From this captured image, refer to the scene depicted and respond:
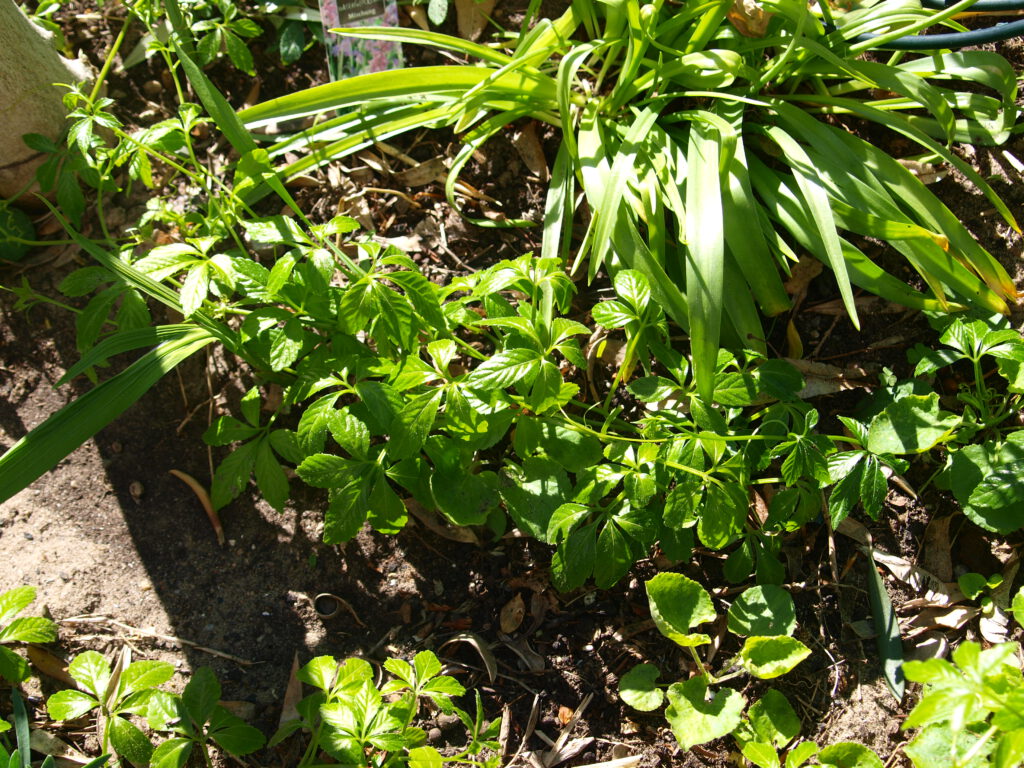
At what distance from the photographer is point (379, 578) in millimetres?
1744

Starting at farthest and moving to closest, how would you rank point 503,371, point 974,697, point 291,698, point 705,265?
point 291,698
point 705,265
point 503,371
point 974,697

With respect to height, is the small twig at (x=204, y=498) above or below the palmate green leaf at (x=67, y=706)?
above

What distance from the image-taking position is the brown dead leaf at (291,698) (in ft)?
5.32

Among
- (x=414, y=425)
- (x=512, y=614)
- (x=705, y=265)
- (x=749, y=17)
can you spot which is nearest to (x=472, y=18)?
(x=749, y=17)

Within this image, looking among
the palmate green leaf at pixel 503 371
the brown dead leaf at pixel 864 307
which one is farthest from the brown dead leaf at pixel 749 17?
the palmate green leaf at pixel 503 371

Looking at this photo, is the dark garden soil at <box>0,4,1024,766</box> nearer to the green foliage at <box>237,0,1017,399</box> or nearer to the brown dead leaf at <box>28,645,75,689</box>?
the brown dead leaf at <box>28,645,75,689</box>

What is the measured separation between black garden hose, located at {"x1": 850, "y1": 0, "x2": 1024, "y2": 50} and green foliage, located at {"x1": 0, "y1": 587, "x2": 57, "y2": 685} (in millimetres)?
2133

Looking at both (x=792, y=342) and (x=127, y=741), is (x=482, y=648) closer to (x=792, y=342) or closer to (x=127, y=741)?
(x=127, y=741)

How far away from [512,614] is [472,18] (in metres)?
1.58

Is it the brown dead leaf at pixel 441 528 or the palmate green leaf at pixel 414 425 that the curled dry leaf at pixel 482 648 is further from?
the palmate green leaf at pixel 414 425

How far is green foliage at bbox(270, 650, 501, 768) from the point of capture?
4.54ft

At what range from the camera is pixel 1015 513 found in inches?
58.5

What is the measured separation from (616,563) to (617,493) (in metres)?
0.22

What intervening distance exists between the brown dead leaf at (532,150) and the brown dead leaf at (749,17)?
54 centimetres
